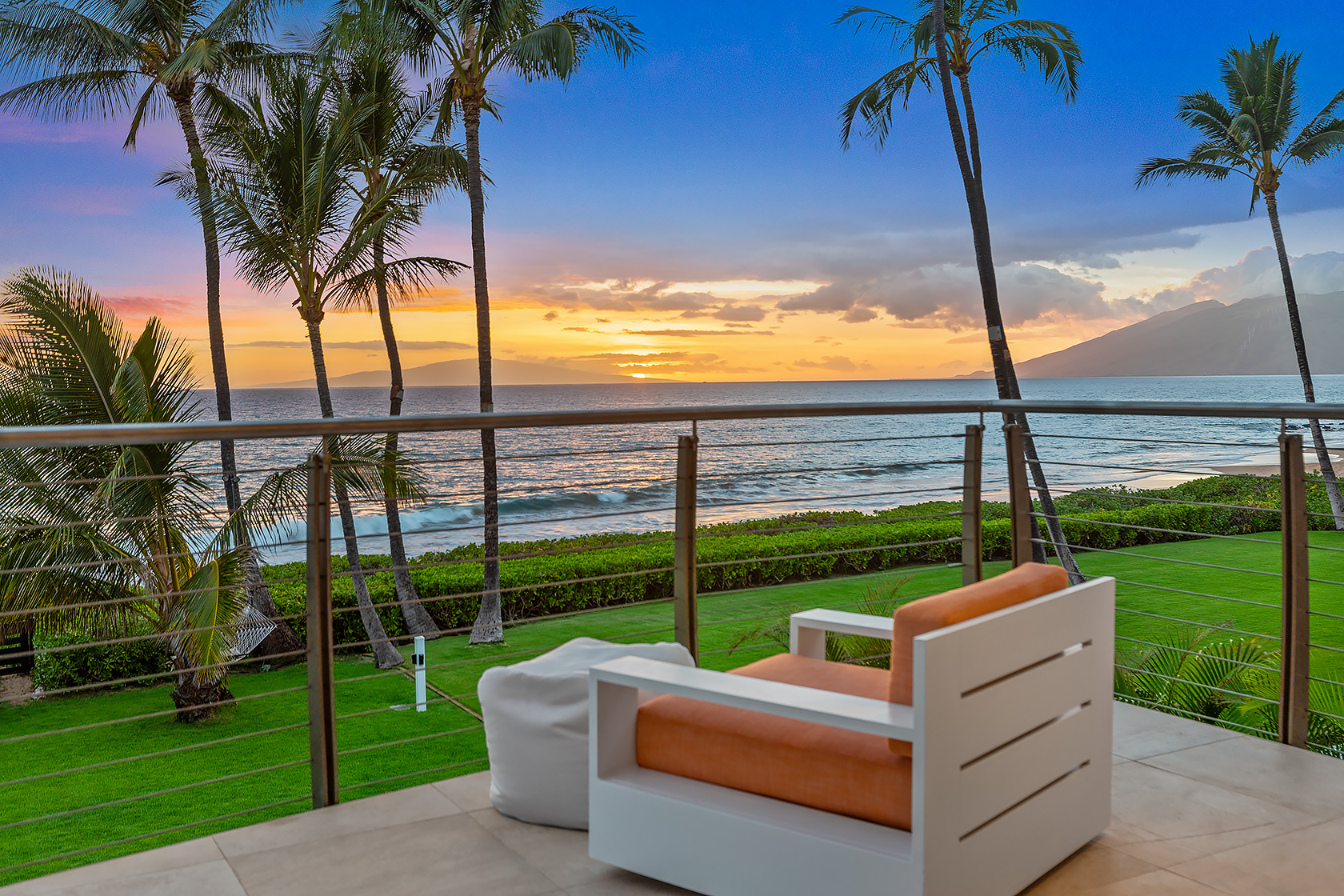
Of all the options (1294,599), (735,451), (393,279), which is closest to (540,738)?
(1294,599)

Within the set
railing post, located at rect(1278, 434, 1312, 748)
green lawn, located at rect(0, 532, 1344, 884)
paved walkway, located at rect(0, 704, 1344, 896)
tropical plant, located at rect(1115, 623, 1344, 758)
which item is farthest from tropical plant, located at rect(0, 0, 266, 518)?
railing post, located at rect(1278, 434, 1312, 748)

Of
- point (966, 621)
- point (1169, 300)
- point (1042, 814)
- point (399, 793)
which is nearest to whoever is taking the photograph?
point (966, 621)

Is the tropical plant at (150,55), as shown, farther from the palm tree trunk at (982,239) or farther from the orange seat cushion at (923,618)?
the orange seat cushion at (923,618)

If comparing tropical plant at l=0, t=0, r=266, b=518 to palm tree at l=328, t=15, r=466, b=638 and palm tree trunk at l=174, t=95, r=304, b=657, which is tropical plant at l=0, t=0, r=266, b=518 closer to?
palm tree trunk at l=174, t=95, r=304, b=657

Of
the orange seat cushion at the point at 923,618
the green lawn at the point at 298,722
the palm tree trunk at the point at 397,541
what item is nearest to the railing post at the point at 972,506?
the orange seat cushion at the point at 923,618

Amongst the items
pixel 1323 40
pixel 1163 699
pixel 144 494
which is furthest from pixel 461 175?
pixel 1323 40

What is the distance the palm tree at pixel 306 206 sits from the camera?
13.5m

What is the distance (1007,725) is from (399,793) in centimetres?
170

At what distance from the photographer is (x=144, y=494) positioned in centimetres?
843

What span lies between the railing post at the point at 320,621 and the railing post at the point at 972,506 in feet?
7.38

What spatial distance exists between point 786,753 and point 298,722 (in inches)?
225

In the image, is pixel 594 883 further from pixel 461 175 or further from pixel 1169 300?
pixel 1169 300

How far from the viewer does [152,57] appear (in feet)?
49.3

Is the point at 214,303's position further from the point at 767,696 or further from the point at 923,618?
the point at 923,618
